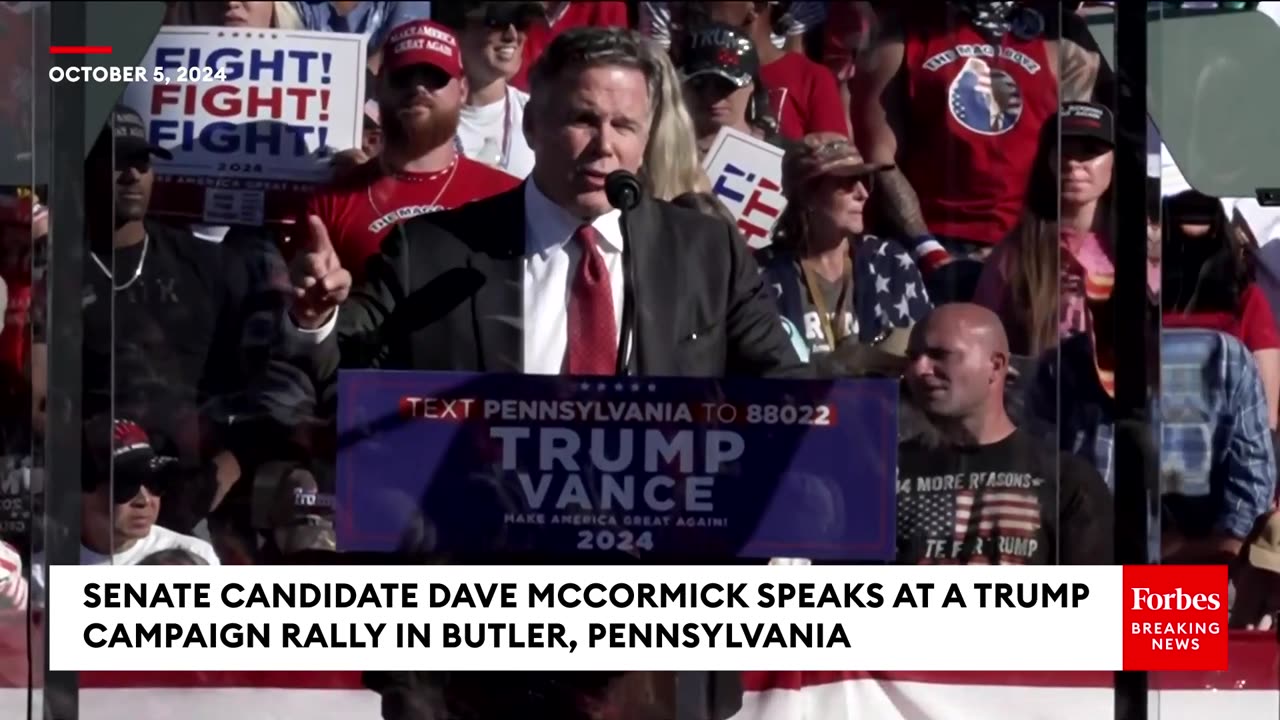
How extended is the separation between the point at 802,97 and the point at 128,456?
4.40 feet

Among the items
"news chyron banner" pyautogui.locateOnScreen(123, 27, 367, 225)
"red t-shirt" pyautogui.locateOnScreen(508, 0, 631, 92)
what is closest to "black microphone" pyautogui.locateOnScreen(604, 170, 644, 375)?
"red t-shirt" pyautogui.locateOnScreen(508, 0, 631, 92)

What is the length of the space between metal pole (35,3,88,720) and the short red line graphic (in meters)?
0.01

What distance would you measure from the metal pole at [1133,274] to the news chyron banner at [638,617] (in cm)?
20

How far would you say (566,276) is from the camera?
2.55 metres

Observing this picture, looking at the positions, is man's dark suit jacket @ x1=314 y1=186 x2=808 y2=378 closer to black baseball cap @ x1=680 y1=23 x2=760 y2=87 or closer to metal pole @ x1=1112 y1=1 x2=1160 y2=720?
black baseball cap @ x1=680 y1=23 x2=760 y2=87

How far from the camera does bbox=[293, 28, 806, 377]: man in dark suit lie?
254cm

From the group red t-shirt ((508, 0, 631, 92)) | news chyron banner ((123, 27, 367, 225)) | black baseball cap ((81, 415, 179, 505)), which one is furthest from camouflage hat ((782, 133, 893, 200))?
black baseball cap ((81, 415, 179, 505))

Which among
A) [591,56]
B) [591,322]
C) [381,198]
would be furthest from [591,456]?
[591,56]

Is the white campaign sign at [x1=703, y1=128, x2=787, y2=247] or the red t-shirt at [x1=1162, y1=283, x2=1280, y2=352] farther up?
the white campaign sign at [x1=703, y1=128, x2=787, y2=247]

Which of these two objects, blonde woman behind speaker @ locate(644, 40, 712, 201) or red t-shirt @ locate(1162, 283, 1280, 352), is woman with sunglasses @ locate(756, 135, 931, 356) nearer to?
blonde woman behind speaker @ locate(644, 40, 712, 201)

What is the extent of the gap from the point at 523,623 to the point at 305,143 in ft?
3.07

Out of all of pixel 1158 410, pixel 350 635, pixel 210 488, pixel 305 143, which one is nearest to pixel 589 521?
pixel 350 635

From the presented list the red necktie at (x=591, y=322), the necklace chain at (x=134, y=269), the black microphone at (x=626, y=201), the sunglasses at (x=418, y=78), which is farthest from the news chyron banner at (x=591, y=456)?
the sunglasses at (x=418, y=78)

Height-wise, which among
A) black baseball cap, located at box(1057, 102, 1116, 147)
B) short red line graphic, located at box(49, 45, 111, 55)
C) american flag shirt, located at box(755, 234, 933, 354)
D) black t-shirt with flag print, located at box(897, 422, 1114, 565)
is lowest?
black t-shirt with flag print, located at box(897, 422, 1114, 565)
